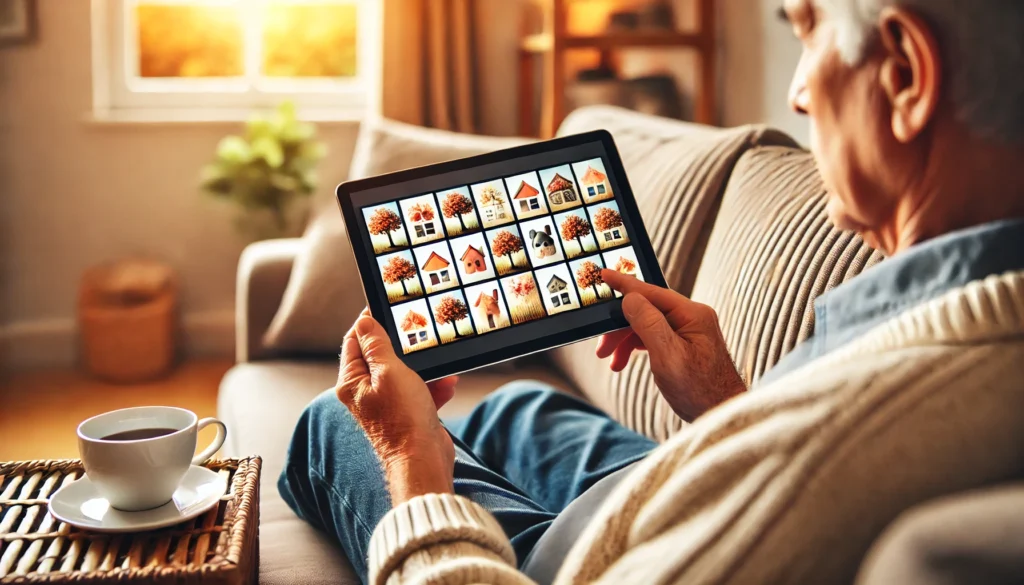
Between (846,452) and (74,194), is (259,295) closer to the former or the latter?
(74,194)

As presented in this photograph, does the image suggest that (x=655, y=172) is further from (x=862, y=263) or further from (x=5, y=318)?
(x=5, y=318)

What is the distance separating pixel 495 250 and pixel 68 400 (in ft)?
7.38

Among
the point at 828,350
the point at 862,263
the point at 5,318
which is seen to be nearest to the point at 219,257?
the point at 5,318

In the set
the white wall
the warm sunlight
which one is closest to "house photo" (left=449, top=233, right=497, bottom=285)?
the white wall

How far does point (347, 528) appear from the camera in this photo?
0.99 meters

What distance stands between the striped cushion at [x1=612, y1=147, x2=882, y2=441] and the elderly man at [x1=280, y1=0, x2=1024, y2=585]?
1.01ft

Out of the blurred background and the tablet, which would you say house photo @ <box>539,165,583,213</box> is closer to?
the tablet

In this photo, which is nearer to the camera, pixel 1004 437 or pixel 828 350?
pixel 1004 437

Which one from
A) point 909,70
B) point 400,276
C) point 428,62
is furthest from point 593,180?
point 428,62

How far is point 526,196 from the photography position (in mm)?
1026

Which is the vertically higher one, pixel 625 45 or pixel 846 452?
pixel 625 45

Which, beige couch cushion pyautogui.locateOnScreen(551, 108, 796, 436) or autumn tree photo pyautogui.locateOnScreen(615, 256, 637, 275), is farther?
beige couch cushion pyautogui.locateOnScreen(551, 108, 796, 436)

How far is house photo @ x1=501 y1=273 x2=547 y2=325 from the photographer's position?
993mm

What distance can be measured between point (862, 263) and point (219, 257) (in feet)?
8.60
